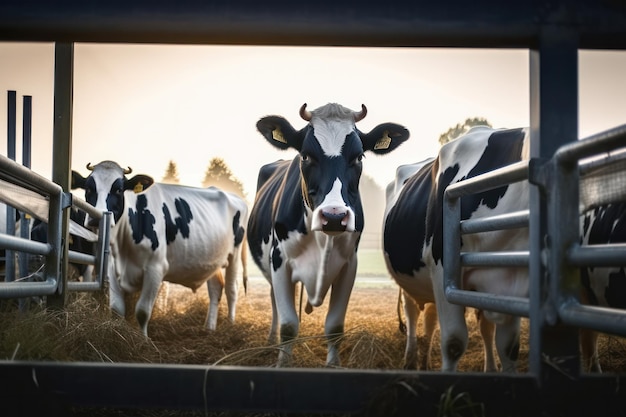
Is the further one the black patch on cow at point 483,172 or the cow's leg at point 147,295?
the cow's leg at point 147,295

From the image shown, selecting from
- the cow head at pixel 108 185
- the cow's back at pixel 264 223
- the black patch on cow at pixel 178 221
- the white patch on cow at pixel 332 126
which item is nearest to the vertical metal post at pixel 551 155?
the white patch on cow at pixel 332 126

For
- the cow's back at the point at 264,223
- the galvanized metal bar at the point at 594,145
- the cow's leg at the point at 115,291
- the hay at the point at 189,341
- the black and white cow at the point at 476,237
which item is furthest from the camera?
the cow's leg at the point at 115,291

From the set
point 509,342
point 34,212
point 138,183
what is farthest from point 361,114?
point 138,183

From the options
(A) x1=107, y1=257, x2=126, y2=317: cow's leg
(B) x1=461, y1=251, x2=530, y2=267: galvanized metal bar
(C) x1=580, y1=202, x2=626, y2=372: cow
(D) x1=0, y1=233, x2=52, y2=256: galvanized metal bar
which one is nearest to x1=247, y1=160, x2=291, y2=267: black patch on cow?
(A) x1=107, y1=257, x2=126, y2=317: cow's leg

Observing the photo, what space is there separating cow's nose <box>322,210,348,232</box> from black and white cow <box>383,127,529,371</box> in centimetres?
59

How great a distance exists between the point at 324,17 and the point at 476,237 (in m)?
2.59

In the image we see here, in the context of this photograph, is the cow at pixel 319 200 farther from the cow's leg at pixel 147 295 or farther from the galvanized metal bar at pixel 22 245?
the cow's leg at pixel 147 295

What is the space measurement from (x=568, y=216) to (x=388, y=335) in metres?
6.23

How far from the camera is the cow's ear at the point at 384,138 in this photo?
18.2 feet

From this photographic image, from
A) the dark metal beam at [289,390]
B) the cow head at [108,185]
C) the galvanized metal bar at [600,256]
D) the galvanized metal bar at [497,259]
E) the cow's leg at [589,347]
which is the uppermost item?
the cow head at [108,185]

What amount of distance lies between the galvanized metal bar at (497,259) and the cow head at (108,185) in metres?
5.55

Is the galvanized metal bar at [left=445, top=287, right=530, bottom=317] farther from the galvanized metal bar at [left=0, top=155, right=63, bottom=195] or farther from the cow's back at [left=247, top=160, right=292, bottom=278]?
the cow's back at [left=247, top=160, right=292, bottom=278]

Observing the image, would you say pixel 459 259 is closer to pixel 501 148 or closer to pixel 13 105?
pixel 501 148

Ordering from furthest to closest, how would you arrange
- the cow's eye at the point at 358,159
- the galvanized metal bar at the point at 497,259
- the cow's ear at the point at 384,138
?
1. the cow's ear at the point at 384,138
2. the cow's eye at the point at 358,159
3. the galvanized metal bar at the point at 497,259
